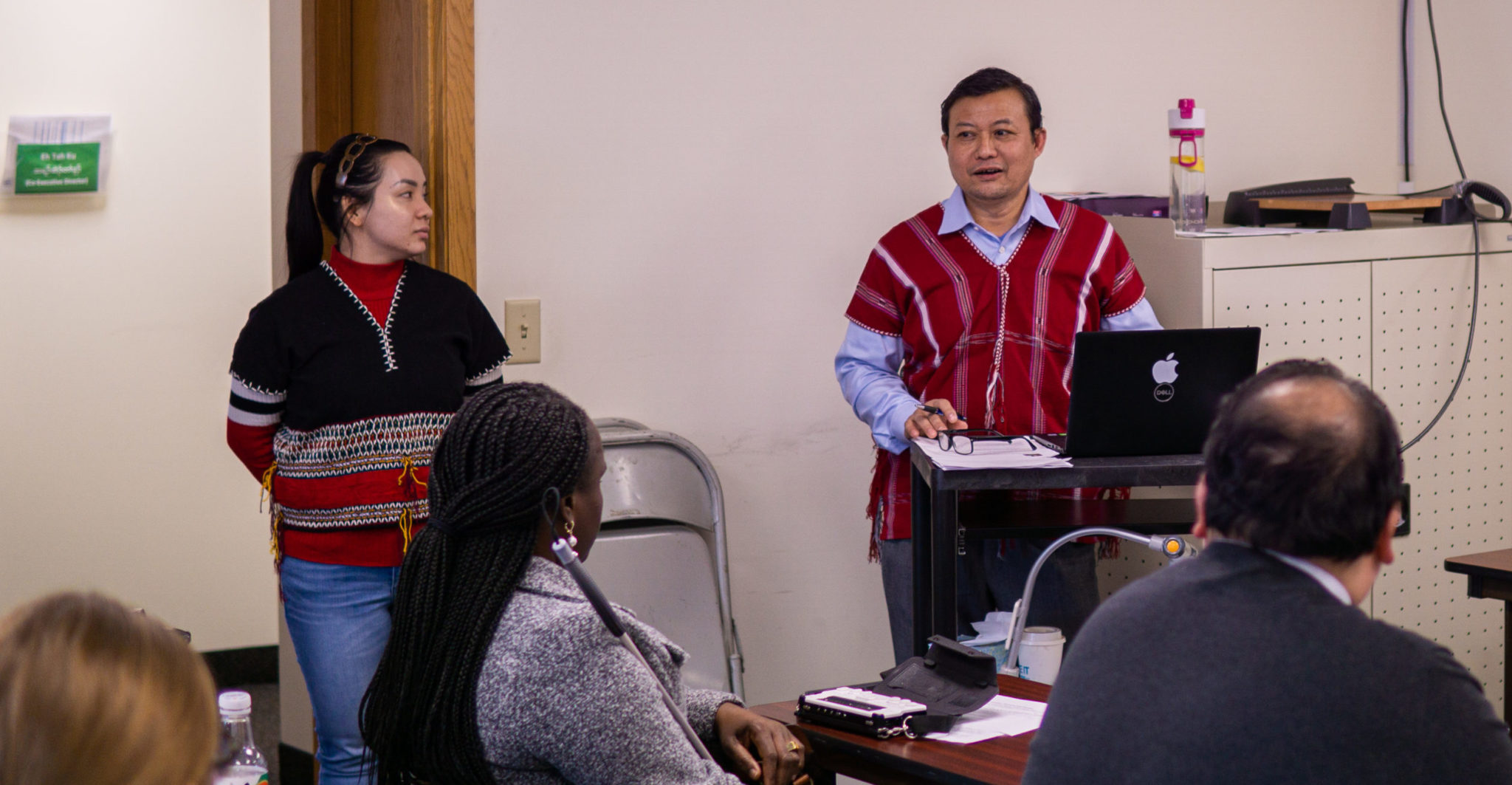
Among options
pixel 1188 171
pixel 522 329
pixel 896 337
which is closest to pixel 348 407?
pixel 522 329

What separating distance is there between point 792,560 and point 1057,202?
3.38ft

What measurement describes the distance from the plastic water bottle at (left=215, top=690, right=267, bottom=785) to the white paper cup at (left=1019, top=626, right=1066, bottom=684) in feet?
3.70

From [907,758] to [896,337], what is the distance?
1285 mm

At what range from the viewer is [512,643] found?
165 cm

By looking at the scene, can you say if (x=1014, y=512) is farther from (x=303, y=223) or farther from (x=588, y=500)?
(x=303, y=223)

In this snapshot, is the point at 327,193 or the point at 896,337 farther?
the point at 896,337

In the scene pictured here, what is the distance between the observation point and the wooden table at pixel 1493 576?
275 cm

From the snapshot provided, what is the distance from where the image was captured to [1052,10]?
3.61m

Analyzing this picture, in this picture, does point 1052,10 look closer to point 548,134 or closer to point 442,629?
point 548,134

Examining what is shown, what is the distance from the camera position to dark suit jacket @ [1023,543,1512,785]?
1.17 metres

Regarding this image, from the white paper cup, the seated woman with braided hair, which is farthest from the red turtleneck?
the white paper cup

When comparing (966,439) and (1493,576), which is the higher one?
(966,439)

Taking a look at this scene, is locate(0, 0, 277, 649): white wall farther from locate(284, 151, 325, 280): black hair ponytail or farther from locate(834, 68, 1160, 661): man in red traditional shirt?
locate(834, 68, 1160, 661): man in red traditional shirt

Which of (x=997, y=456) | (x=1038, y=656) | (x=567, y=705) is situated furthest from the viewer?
(x=997, y=456)
